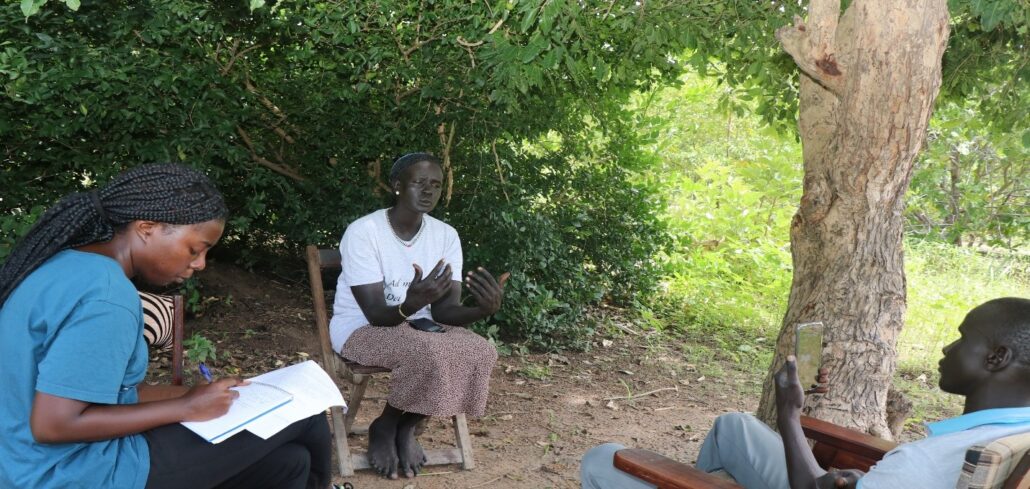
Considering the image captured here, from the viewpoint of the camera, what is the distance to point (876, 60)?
359 centimetres

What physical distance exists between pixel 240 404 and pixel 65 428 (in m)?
0.51

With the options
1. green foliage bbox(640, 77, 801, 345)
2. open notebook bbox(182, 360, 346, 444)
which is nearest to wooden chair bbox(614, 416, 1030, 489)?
open notebook bbox(182, 360, 346, 444)

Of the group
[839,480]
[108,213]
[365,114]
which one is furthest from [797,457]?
[365,114]

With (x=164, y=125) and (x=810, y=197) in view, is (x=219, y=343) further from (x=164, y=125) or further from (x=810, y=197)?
(x=810, y=197)

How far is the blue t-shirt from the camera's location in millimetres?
2158

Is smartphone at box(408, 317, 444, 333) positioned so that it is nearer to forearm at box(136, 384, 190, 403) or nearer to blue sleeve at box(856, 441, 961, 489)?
forearm at box(136, 384, 190, 403)

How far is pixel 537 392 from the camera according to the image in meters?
5.93

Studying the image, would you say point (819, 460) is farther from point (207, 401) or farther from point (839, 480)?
point (207, 401)

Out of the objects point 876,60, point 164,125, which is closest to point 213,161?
point 164,125

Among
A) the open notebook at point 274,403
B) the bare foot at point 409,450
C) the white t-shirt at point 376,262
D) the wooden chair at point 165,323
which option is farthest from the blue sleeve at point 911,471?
the white t-shirt at point 376,262

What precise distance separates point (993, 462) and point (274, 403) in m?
1.95

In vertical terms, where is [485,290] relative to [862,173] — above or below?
below

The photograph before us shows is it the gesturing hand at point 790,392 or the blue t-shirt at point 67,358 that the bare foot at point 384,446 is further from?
the gesturing hand at point 790,392

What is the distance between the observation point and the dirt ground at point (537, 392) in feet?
15.0
